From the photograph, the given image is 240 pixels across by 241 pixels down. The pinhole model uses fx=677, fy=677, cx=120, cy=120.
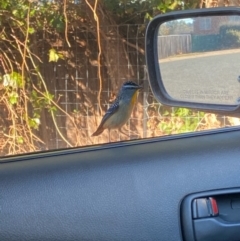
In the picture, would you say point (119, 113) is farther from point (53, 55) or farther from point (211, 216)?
point (211, 216)

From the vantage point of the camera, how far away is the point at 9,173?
196 cm

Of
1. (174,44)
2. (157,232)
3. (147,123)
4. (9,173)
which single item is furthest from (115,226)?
(147,123)

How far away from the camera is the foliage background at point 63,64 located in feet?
20.9

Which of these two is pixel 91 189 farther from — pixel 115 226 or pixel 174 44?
pixel 174 44

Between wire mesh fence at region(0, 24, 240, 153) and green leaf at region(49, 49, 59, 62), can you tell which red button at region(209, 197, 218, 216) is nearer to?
wire mesh fence at region(0, 24, 240, 153)

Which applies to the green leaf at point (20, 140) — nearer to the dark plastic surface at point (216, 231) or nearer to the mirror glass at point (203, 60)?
the mirror glass at point (203, 60)

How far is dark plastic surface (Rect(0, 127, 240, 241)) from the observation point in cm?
180

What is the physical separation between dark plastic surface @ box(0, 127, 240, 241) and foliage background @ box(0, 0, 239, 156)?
167 inches

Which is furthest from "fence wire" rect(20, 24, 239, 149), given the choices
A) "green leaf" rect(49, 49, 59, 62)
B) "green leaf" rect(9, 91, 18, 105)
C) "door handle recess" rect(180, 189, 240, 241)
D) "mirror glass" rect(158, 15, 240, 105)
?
"door handle recess" rect(180, 189, 240, 241)

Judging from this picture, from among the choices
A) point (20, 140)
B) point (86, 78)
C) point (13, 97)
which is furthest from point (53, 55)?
point (20, 140)

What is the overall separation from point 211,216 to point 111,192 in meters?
0.28

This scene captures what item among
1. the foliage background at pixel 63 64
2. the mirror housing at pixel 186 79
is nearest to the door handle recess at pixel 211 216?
the mirror housing at pixel 186 79

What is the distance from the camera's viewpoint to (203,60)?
2674 millimetres

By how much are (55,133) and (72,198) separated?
471 centimetres
